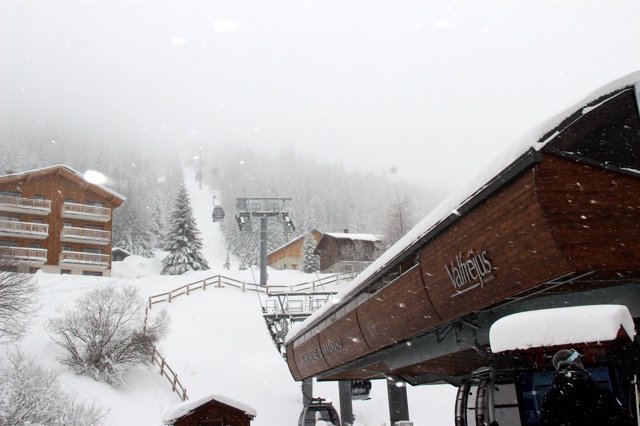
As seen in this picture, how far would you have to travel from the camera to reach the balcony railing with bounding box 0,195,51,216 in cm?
4316

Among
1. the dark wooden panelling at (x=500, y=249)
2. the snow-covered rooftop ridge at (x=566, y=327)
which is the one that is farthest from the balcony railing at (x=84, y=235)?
the snow-covered rooftop ridge at (x=566, y=327)

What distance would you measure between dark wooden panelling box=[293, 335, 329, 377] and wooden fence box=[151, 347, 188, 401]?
7.76 metres

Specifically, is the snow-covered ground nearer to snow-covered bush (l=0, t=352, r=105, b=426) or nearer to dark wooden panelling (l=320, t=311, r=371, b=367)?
snow-covered bush (l=0, t=352, r=105, b=426)

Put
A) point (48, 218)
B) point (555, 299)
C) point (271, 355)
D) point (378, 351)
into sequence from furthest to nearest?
point (48, 218), point (271, 355), point (378, 351), point (555, 299)

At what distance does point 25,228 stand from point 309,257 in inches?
1185

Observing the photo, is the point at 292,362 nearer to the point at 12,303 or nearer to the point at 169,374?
the point at 169,374

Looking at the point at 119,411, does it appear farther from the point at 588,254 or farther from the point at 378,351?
the point at 588,254

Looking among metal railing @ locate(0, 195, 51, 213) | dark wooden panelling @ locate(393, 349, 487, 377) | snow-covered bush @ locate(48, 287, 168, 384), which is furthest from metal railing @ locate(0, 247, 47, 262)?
dark wooden panelling @ locate(393, 349, 487, 377)

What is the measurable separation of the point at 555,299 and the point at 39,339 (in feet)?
81.6

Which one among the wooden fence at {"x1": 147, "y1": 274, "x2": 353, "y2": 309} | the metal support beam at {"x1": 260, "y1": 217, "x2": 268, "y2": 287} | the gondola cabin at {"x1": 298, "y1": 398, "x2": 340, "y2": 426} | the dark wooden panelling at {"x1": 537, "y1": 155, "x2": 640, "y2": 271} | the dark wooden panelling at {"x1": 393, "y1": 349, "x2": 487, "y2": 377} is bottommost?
the gondola cabin at {"x1": 298, "y1": 398, "x2": 340, "y2": 426}

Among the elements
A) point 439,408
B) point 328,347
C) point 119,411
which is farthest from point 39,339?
point 439,408

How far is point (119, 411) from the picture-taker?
20.7 meters

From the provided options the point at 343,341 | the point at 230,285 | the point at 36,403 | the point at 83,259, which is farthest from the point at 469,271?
the point at 83,259

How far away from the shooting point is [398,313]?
31.9 ft
